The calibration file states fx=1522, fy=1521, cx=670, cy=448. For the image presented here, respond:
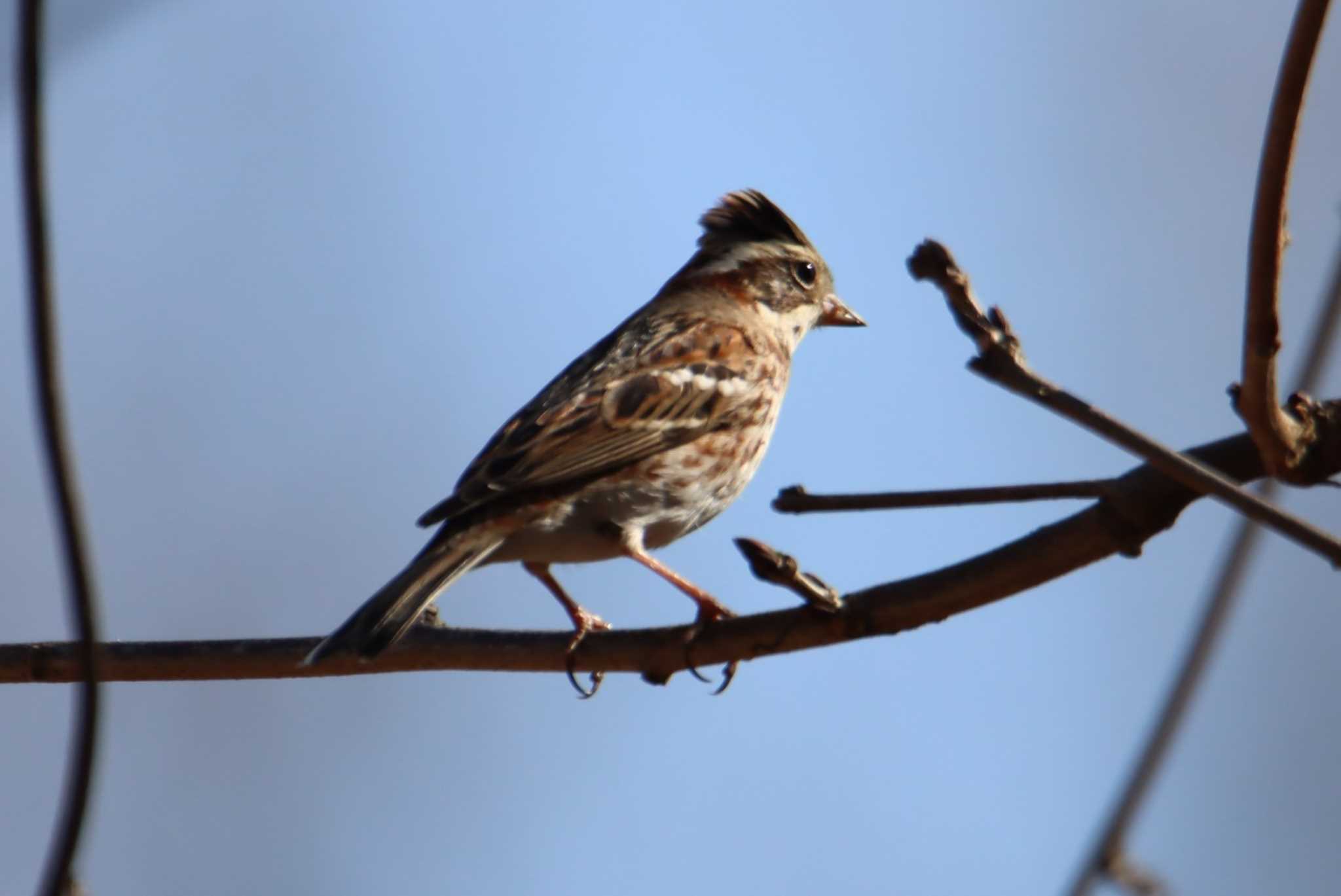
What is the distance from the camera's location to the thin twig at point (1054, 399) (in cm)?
192

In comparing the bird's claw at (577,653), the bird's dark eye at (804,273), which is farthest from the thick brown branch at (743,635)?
the bird's dark eye at (804,273)

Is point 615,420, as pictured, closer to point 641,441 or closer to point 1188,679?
point 641,441

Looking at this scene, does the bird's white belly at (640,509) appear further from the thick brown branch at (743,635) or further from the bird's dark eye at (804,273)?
the bird's dark eye at (804,273)

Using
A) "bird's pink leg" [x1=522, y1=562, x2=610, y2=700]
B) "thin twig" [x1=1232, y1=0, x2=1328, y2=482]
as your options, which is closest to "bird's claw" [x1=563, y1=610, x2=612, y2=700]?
"bird's pink leg" [x1=522, y1=562, x2=610, y2=700]

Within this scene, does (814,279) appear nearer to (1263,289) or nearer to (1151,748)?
(1151,748)

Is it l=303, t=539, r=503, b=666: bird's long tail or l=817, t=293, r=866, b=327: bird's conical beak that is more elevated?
l=817, t=293, r=866, b=327: bird's conical beak

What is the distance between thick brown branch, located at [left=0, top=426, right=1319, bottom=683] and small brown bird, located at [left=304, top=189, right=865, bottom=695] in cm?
12

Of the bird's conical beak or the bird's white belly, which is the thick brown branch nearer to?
the bird's white belly

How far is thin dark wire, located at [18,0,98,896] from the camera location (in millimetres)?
1789

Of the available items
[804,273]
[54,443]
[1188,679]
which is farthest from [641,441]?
[54,443]

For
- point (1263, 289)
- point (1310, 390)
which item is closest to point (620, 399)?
point (1310, 390)

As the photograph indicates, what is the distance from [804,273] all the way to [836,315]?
0.28 metres

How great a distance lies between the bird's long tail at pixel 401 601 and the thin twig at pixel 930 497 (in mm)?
1929

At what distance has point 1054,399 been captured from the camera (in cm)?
203
